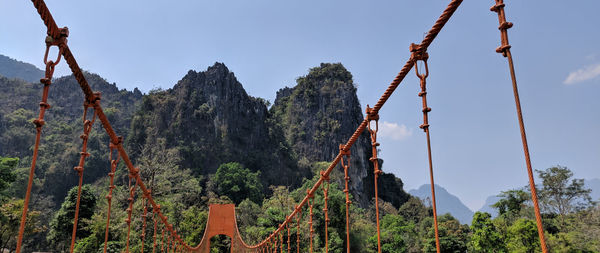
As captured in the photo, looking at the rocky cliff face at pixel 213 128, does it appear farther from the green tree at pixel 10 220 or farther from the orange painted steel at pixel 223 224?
the orange painted steel at pixel 223 224

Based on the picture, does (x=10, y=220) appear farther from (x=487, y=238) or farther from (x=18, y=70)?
(x=18, y=70)

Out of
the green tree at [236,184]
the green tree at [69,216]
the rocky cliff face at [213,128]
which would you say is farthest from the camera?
the rocky cliff face at [213,128]

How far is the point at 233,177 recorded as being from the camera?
84.0 ft

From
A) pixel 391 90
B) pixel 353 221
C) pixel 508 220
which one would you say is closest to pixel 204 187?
pixel 353 221

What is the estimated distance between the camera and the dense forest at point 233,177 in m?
14.2

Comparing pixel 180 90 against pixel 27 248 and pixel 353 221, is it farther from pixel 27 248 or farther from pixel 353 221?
pixel 353 221

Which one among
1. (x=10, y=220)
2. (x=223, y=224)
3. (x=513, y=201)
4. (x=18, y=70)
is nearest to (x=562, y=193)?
(x=513, y=201)

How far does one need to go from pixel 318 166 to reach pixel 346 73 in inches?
456

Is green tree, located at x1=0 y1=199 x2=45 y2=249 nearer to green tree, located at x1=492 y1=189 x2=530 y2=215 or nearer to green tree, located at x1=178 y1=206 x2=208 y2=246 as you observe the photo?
green tree, located at x1=178 y1=206 x2=208 y2=246

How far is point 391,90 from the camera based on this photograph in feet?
6.43

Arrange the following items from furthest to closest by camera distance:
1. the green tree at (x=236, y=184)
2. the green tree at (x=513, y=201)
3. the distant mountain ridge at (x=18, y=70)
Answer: the distant mountain ridge at (x=18, y=70), the green tree at (x=236, y=184), the green tree at (x=513, y=201)

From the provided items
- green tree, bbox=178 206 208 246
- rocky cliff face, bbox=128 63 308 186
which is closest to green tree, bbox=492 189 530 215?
rocky cliff face, bbox=128 63 308 186

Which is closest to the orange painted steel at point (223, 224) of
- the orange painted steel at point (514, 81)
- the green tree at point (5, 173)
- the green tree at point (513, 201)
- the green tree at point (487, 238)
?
the green tree at point (5, 173)

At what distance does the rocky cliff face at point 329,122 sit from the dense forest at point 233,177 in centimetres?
11
